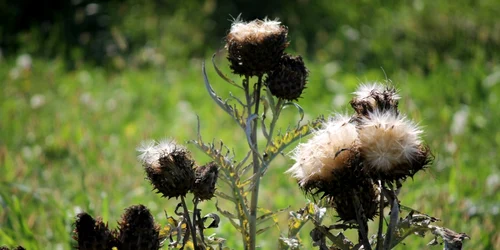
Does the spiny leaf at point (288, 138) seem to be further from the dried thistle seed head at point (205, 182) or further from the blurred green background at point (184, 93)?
the blurred green background at point (184, 93)

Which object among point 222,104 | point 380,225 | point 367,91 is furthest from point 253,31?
point 380,225

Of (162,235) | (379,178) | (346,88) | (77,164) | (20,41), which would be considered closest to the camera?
(379,178)

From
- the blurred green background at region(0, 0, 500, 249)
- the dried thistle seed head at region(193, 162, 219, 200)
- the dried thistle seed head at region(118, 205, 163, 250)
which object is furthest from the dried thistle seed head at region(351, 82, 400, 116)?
the blurred green background at region(0, 0, 500, 249)

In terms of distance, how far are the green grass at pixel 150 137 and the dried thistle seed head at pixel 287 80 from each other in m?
1.39

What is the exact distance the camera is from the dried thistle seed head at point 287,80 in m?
2.02

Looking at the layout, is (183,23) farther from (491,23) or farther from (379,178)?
(379,178)

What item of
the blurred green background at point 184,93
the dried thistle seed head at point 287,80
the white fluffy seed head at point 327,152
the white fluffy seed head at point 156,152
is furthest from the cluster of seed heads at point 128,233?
the blurred green background at point 184,93

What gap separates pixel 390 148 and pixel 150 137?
368 centimetres

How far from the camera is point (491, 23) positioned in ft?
23.4

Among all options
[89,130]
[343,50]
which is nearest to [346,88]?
[343,50]

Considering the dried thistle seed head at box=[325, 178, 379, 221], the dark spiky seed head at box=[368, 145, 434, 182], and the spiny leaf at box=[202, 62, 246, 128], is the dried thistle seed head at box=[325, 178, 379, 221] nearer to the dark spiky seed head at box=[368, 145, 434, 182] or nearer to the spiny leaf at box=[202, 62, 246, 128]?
the dark spiky seed head at box=[368, 145, 434, 182]

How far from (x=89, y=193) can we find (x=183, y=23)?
13.4 feet

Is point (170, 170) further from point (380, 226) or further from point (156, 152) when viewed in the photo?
point (380, 226)

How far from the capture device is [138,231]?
178cm
